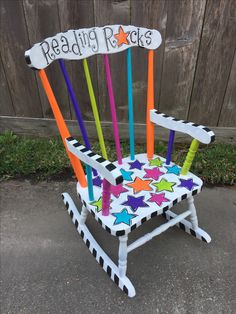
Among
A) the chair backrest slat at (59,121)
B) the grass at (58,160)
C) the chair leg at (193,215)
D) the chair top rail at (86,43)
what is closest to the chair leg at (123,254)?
the chair backrest slat at (59,121)

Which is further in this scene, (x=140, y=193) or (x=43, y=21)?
(x=43, y=21)

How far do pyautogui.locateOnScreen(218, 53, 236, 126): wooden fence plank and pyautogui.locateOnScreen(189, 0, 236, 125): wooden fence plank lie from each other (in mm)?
27

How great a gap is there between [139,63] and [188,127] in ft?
2.58

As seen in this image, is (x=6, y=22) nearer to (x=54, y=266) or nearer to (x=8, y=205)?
(x=8, y=205)

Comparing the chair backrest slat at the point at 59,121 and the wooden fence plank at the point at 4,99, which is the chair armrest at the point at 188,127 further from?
the wooden fence plank at the point at 4,99

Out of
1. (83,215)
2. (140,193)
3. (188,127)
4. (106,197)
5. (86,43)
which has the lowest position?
(83,215)

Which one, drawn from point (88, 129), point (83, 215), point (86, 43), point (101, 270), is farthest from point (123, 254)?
point (88, 129)

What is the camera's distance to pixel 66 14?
1.63 metres

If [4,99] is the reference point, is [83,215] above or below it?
below

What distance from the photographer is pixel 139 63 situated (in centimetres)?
174

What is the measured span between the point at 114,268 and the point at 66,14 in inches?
53.6

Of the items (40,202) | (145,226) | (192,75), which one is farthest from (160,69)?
(40,202)

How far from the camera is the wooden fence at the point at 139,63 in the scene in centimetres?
160

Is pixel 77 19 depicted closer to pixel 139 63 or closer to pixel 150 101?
pixel 139 63
